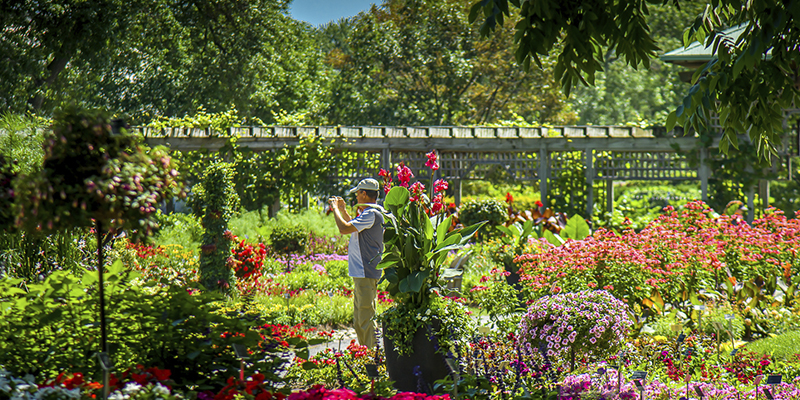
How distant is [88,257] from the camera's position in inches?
246

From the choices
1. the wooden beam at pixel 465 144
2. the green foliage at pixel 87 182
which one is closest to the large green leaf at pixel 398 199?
the green foliage at pixel 87 182

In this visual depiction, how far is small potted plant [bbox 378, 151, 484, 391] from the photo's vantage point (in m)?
3.75

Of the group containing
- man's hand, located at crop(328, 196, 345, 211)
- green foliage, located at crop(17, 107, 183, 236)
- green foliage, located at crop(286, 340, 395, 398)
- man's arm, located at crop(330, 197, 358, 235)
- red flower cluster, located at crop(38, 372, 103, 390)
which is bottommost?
green foliage, located at crop(286, 340, 395, 398)

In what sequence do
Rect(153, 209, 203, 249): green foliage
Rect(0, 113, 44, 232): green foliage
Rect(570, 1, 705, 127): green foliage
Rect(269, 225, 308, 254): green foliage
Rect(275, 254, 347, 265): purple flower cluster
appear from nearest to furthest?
Rect(0, 113, 44, 232): green foliage → Rect(275, 254, 347, 265): purple flower cluster → Rect(153, 209, 203, 249): green foliage → Rect(269, 225, 308, 254): green foliage → Rect(570, 1, 705, 127): green foliage

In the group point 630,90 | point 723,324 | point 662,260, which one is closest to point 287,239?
point 662,260

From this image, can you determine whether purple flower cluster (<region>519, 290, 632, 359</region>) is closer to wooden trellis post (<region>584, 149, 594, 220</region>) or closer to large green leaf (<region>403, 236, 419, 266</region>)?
large green leaf (<region>403, 236, 419, 266</region>)

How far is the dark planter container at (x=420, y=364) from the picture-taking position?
377 cm

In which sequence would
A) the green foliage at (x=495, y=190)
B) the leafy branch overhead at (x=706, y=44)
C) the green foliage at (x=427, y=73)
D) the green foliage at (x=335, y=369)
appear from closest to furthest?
the leafy branch overhead at (x=706, y=44) < the green foliage at (x=335, y=369) < the green foliage at (x=427, y=73) < the green foliage at (x=495, y=190)

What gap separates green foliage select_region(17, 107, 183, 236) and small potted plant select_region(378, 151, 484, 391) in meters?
1.74

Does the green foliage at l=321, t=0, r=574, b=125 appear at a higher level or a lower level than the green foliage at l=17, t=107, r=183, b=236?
higher

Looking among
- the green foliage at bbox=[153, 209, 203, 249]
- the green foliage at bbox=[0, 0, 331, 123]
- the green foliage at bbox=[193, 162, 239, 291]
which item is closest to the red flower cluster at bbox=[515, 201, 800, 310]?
the green foliage at bbox=[193, 162, 239, 291]

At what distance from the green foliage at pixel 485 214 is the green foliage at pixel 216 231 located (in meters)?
4.35

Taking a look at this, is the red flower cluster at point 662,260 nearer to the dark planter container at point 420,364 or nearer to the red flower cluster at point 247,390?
the dark planter container at point 420,364

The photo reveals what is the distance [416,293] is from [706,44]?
2203 mm
